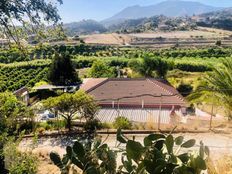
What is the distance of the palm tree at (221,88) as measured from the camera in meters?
9.09

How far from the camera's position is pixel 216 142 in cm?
723

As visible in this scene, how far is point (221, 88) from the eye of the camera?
9.59m

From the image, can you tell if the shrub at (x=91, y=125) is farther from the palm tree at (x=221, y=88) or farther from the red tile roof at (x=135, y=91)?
the red tile roof at (x=135, y=91)

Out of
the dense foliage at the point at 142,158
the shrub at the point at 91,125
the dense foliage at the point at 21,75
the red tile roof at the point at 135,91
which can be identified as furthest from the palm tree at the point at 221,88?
A: the dense foliage at the point at 21,75

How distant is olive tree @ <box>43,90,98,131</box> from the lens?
8664mm

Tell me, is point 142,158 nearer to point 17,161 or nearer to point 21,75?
point 17,161

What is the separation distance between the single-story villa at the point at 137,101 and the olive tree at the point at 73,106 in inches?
222

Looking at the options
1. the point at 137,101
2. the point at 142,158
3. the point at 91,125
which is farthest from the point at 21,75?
the point at 142,158

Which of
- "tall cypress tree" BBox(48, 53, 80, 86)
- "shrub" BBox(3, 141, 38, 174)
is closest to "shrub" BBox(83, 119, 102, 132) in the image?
"shrub" BBox(3, 141, 38, 174)

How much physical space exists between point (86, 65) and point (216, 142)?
51122 mm

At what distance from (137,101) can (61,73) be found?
14.2 m

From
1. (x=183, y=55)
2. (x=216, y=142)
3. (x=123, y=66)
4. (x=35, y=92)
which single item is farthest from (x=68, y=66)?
(x=183, y=55)

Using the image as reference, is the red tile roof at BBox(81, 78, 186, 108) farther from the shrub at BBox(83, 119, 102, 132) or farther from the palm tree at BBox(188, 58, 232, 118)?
the shrub at BBox(83, 119, 102, 132)

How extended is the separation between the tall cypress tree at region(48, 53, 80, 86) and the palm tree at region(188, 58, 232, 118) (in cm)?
2412
